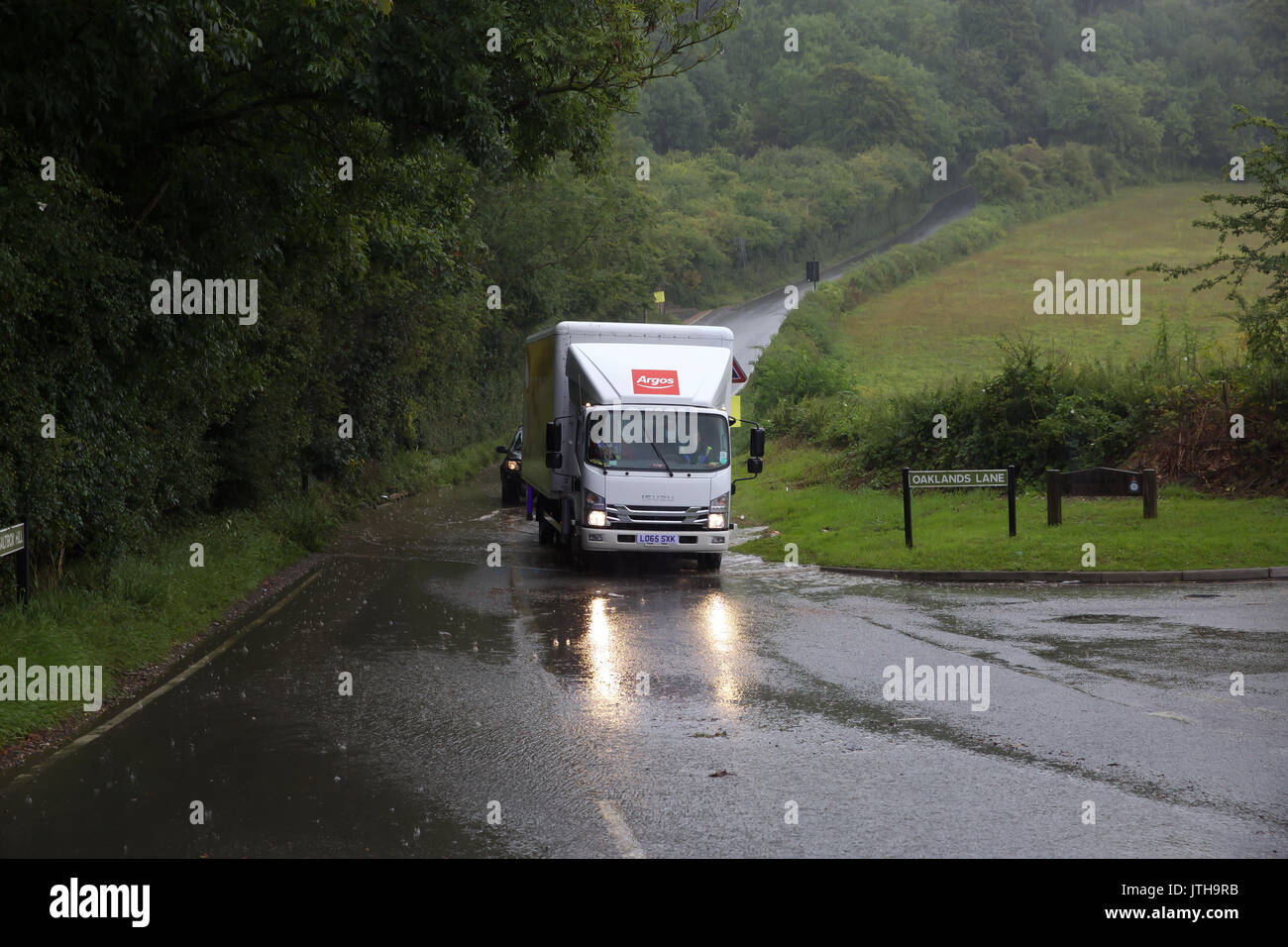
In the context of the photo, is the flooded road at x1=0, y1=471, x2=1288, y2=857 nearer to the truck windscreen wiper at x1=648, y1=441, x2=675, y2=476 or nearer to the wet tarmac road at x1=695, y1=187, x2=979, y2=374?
the truck windscreen wiper at x1=648, y1=441, x2=675, y2=476

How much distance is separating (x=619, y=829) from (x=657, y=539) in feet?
36.6

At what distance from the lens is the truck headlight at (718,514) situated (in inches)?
688

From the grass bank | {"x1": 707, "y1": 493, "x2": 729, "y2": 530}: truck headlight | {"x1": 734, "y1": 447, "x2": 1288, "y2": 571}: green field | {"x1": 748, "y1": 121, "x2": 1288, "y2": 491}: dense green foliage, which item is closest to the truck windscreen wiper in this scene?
{"x1": 707, "y1": 493, "x2": 729, "y2": 530}: truck headlight

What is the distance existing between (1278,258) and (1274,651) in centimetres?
1522

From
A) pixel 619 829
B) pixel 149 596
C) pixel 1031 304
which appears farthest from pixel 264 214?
pixel 1031 304

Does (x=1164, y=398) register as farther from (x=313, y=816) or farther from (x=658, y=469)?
(x=313, y=816)

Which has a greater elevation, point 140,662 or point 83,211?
point 83,211

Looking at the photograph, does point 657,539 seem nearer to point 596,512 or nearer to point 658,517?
point 658,517

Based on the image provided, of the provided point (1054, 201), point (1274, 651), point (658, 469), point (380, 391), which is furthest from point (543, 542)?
point (1054, 201)

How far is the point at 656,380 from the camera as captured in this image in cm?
1833

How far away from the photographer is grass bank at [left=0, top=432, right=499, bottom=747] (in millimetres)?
9836

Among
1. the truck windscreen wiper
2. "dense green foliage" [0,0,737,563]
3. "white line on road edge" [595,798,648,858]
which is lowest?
"white line on road edge" [595,798,648,858]

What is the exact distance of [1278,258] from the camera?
2339cm

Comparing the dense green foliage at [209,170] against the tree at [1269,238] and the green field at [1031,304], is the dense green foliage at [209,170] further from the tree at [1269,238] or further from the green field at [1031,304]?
the green field at [1031,304]
